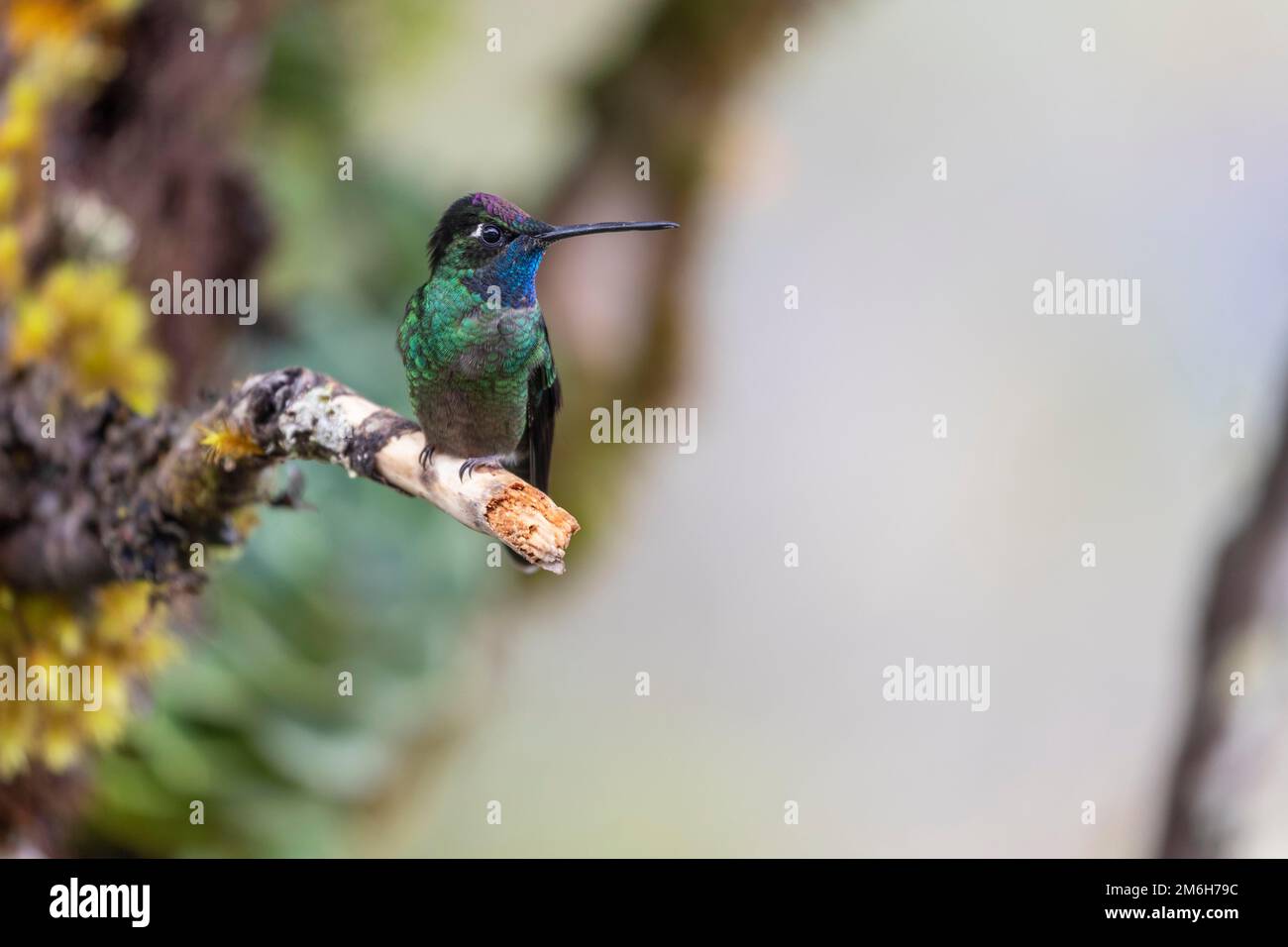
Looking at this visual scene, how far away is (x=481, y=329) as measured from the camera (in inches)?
44.6

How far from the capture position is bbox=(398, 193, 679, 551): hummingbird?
1124 millimetres

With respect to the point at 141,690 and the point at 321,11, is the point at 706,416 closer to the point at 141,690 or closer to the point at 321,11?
the point at 321,11

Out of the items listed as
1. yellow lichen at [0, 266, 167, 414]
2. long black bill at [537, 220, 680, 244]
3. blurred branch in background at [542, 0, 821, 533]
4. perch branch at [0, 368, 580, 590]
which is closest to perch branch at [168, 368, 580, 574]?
perch branch at [0, 368, 580, 590]

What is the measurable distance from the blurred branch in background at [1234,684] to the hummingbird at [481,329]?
1331 millimetres

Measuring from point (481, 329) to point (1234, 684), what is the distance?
1433 mm

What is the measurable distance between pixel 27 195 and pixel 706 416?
1.85 meters

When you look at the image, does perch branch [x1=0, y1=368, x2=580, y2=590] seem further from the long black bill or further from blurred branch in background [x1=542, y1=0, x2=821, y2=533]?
blurred branch in background [x1=542, y1=0, x2=821, y2=533]

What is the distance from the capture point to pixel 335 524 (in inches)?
91.9

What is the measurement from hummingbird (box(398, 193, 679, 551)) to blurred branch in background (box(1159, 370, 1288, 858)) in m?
1.33

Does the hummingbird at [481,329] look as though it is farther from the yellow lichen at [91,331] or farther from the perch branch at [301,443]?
the yellow lichen at [91,331]

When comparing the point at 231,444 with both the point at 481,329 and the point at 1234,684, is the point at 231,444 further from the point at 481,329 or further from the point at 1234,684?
the point at 1234,684

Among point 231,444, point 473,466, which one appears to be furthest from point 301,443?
point 473,466
